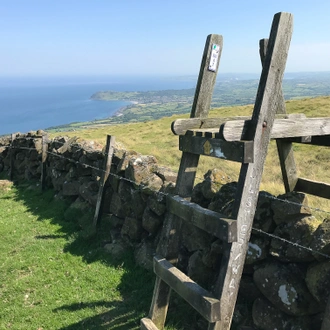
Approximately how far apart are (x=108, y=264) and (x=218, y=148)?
4173 mm

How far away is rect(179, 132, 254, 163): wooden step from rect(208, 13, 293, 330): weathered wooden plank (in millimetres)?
117

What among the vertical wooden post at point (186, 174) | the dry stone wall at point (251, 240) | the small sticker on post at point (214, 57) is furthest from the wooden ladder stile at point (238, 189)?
the small sticker on post at point (214, 57)

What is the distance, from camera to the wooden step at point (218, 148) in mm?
3553

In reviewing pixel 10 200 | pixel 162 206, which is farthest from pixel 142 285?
pixel 10 200

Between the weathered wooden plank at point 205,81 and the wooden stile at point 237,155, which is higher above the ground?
the weathered wooden plank at point 205,81

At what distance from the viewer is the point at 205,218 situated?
4.03 metres

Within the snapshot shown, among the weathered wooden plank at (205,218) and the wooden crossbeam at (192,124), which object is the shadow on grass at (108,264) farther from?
the wooden crossbeam at (192,124)

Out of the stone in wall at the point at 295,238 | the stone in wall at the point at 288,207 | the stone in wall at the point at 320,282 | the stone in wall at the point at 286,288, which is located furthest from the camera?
the stone in wall at the point at 288,207

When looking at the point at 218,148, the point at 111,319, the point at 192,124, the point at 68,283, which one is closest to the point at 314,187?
the point at 192,124

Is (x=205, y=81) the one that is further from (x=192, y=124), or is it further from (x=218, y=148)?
(x=218, y=148)

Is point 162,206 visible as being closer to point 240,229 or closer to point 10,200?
point 240,229

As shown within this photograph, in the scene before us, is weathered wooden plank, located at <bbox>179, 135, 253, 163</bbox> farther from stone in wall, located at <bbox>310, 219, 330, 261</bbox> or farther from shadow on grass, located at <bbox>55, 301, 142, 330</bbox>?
shadow on grass, located at <bbox>55, 301, 142, 330</bbox>

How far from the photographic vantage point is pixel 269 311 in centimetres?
433

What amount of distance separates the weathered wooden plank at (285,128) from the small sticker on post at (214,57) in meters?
1.26
